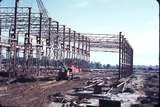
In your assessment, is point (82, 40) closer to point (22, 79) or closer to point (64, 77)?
point (64, 77)

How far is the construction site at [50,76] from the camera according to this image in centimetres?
1617

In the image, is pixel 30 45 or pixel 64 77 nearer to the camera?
pixel 64 77

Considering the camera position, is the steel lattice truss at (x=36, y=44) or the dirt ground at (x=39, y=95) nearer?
the dirt ground at (x=39, y=95)

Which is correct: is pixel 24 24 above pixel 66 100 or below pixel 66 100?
above

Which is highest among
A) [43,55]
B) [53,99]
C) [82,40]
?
[82,40]

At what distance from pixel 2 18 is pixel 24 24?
297cm

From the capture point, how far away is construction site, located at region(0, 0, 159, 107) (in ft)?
53.1

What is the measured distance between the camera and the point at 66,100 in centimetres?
1462

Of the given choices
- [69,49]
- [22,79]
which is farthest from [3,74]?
Answer: [69,49]

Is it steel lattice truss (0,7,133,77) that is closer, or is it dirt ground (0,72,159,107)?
dirt ground (0,72,159,107)

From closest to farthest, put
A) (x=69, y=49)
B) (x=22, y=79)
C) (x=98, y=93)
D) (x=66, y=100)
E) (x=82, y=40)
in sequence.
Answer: (x=66, y=100)
(x=98, y=93)
(x=22, y=79)
(x=69, y=49)
(x=82, y=40)

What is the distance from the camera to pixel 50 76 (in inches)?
1335

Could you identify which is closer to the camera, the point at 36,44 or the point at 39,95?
the point at 39,95

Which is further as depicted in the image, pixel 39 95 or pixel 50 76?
pixel 50 76
